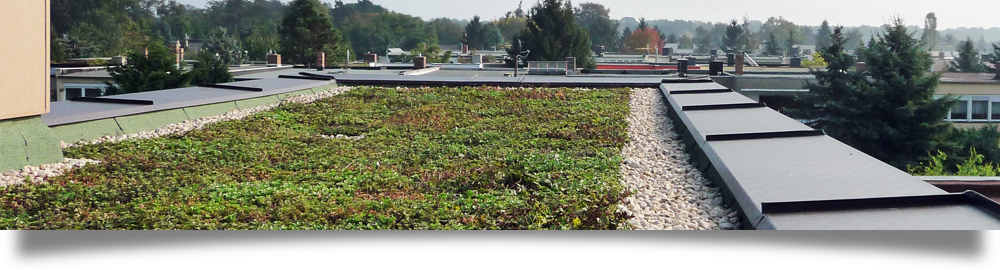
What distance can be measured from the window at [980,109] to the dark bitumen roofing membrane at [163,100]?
9.59m

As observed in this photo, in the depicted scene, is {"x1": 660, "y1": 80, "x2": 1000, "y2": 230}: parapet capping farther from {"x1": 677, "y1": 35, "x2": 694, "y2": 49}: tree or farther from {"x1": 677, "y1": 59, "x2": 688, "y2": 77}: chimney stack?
{"x1": 677, "y1": 59, "x2": 688, "y2": 77}: chimney stack

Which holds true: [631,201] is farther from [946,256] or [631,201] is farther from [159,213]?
[159,213]

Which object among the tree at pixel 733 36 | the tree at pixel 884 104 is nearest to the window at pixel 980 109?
the tree at pixel 884 104

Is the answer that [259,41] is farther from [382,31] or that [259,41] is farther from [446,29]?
[446,29]

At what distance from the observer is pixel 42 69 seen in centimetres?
546

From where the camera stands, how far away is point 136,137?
7.01 meters

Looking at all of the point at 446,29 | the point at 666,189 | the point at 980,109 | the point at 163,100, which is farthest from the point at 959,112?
the point at 163,100

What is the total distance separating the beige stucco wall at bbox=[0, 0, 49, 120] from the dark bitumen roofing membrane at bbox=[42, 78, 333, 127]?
2.40 ft

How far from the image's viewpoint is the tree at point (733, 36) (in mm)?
6894

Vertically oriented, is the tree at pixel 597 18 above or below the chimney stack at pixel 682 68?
above

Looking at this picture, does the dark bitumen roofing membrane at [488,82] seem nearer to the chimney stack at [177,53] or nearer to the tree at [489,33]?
the tree at [489,33]

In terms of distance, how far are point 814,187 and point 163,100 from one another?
20.8 ft

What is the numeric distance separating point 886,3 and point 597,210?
3.28m

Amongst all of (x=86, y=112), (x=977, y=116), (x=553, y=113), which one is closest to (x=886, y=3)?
(x=553, y=113)
